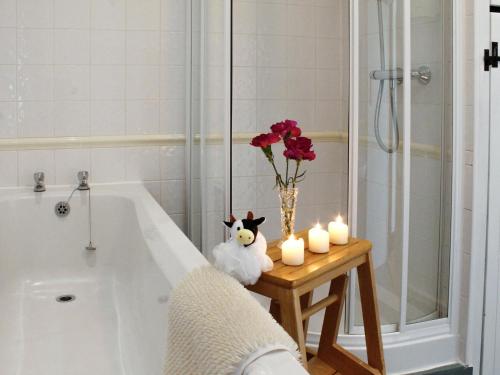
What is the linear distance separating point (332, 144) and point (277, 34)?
1.71 feet

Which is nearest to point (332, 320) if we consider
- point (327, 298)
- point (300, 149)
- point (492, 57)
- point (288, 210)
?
point (327, 298)

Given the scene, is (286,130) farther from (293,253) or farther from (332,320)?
(332,320)

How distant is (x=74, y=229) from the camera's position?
8.59 ft

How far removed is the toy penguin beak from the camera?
1418 mm

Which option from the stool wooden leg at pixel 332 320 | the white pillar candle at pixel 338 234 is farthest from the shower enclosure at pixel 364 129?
the white pillar candle at pixel 338 234

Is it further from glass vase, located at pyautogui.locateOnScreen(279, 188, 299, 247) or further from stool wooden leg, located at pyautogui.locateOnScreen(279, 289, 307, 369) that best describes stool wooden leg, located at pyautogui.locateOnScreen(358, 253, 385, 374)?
stool wooden leg, located at pyautogui.locateOnScreen(279, 289, 307, 369)

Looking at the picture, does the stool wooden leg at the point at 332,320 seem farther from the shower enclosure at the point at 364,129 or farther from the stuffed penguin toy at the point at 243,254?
the stuffed penguin toy at the point at 243,254

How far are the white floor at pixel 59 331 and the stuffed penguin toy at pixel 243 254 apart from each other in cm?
61

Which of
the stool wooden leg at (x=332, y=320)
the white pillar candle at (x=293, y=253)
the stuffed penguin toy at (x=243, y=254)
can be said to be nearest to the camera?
the stuffed penguin toy at (x=243, y=254)

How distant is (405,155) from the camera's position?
82.0 inches

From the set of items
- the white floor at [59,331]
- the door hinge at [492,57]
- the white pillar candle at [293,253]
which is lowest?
the white floor at [59,331]

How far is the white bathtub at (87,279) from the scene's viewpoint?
166cm

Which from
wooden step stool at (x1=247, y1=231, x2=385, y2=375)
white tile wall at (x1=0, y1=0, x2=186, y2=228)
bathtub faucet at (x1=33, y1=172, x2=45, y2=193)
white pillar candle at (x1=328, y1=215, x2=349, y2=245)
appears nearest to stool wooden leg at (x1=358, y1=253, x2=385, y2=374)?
wooden step stool at (x1=247, y1=231, x2=385, y2=375)

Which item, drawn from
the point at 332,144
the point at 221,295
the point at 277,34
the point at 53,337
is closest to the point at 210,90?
the point at 277,34
